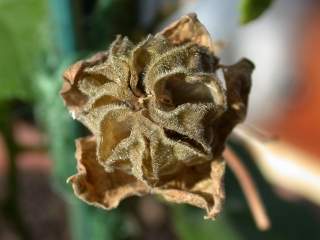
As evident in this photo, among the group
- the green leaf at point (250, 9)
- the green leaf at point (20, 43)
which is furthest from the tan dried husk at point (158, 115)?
the green leaf at point (20, 43)

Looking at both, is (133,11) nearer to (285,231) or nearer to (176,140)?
(176,140)

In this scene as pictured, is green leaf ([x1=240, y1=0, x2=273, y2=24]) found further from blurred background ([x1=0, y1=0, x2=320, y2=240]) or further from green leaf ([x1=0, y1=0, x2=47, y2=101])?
green leaf ([x1=0, y1=0, x2=47, y2=101])

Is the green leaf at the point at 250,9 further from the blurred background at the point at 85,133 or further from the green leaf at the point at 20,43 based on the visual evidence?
the green leaf at the point at 20,43

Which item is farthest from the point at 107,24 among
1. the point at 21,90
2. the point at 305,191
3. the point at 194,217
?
the point at 305,191

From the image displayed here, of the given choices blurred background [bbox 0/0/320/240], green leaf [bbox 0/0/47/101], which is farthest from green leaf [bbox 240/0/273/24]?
green leaf [bbox 0/0/47/101]

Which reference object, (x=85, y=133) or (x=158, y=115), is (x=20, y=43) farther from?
(x=158, y=115)

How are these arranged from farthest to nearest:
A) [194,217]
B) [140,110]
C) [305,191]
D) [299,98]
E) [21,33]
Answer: [299,98], [305,191], [194,217], [21,33], [140,110]

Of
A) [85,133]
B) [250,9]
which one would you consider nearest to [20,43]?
[85,133]
